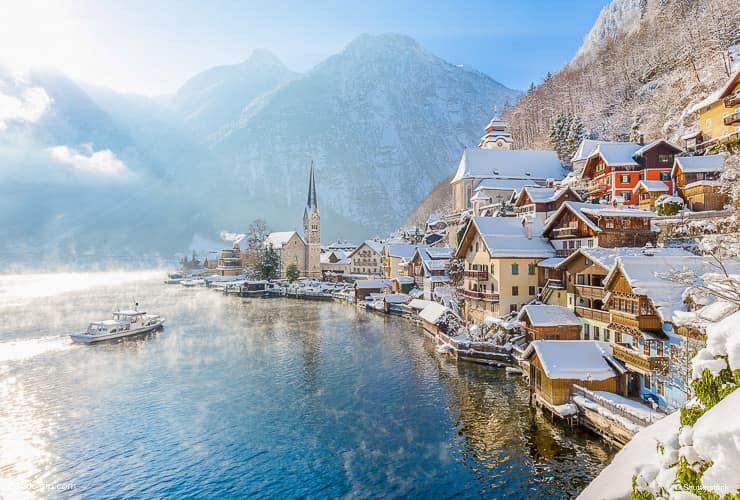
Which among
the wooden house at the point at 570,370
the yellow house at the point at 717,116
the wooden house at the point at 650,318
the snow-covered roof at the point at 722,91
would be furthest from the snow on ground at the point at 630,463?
the snow-covered roof at the point at 722,91

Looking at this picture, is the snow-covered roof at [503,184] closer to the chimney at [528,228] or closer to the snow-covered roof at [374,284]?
the snow-covered roof at [374,284]

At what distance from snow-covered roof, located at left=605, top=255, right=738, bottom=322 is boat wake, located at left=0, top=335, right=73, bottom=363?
57858 mm

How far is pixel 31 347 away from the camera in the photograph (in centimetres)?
4888

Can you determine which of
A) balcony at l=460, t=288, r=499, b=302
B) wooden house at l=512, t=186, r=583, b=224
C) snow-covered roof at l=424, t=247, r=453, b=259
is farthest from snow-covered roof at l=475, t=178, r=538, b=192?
balcony at l=460, t=288, r=499, b=302

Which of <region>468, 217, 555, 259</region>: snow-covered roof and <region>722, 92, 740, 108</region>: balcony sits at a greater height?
<region>722, 92, 740, 108</region>: balcony

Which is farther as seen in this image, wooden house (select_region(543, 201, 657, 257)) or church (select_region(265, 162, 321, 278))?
church (select_region(265, 162, 321, 278))

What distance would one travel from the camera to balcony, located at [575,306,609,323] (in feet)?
97.7

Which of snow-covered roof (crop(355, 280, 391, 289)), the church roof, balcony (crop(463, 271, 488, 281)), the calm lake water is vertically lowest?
the calm lake water

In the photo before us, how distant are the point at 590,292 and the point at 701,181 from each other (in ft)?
71.8

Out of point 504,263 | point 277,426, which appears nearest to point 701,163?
point 504,263

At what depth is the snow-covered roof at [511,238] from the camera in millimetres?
41938

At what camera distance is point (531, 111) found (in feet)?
371

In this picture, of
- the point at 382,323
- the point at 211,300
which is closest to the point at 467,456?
the point at 382,323

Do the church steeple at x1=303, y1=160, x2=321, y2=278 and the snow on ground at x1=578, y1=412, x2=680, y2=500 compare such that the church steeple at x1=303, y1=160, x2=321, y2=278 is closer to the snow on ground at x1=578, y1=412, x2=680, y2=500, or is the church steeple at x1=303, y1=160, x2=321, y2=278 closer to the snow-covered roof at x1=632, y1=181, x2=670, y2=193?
the snow-covered roof at x1=632, y1=181, x2=670, y2=193
